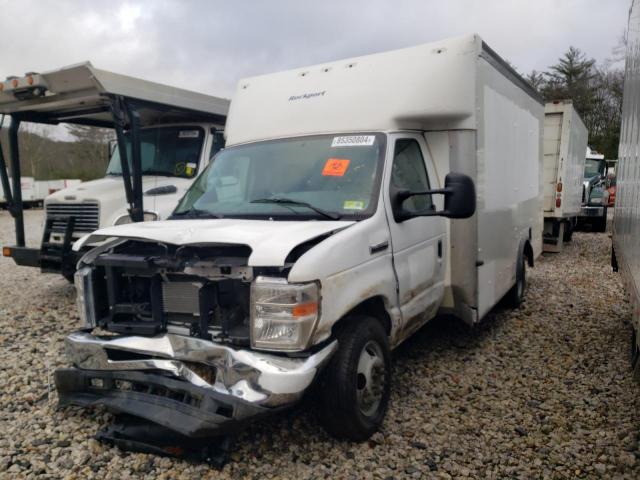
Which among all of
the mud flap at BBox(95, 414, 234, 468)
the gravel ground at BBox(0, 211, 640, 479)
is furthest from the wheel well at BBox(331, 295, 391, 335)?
the mud flap at BBox(95, 414, 234, 468)

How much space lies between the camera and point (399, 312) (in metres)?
4.03

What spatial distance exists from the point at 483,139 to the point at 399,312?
6.51 feet

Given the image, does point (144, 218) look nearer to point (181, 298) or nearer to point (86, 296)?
point (86, 296)

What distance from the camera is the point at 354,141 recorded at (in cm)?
428

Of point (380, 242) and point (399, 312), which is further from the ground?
point (380, 242)

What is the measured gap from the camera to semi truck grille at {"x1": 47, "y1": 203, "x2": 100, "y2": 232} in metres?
7.12

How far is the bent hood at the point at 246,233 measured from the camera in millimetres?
3000

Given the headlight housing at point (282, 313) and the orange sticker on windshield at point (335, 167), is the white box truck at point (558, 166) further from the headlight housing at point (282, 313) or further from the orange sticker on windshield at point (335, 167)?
the headlight housing at point (282, 313)

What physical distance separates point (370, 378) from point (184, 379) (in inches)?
50.8

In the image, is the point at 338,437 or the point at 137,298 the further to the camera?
the point at 137,298

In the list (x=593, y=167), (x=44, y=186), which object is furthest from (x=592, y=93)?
(x=44, y=186)

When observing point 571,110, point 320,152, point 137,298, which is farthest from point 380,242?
point 571,110

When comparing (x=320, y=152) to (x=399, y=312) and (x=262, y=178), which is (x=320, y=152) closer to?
(x=262, y=178)

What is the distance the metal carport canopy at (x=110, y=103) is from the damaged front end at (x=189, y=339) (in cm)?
322
